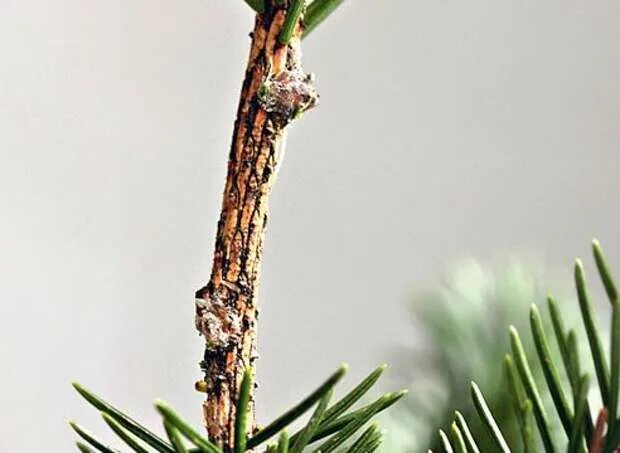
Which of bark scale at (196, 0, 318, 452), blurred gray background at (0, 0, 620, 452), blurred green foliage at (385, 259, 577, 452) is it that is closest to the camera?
bark scale at (196, 0, 318, 452)

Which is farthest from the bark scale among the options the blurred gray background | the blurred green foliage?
the blurred gray background

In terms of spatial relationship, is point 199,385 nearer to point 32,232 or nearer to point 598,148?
point 32,232

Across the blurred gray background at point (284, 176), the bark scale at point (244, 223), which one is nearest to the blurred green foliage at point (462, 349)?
the bark scale at point (244, 223)

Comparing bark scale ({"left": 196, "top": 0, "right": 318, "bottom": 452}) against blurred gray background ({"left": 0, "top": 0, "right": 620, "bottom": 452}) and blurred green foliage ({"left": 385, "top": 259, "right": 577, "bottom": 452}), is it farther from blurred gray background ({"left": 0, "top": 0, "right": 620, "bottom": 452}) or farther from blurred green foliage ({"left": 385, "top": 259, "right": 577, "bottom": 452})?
blurred gray background ({"left": 0, "top": 0, "right": 620, "bottom": 452})

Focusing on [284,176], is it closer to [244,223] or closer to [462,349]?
[462,349]

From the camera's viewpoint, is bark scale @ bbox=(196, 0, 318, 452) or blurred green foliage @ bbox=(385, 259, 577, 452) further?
blurred green foliage @ bbox=(385, 259, 577, 452)

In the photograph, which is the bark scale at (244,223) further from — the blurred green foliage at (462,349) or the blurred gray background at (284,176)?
the blurred gray background at (284,176)

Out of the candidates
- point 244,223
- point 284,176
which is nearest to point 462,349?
point 244,223

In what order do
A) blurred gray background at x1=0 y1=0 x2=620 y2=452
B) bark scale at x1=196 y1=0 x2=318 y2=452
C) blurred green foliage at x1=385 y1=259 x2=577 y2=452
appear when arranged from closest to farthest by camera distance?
bark scale at x1=196 y1=0 x2=318 y2=452
blurred green foliage at x1=385 y1=259 x2=577 y2=452
blurred gray background at x1=0 y1=0 x2=620 y2=452
